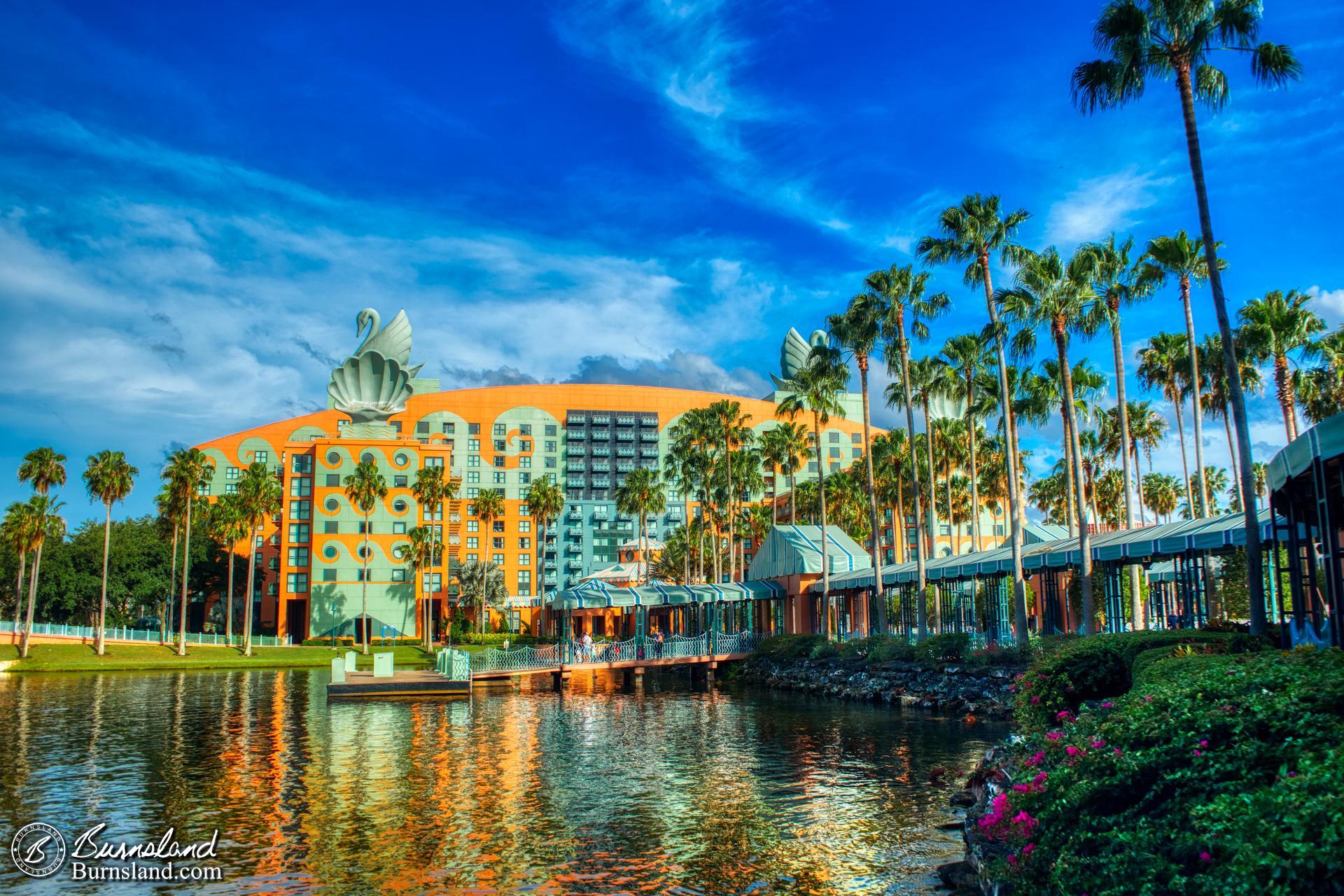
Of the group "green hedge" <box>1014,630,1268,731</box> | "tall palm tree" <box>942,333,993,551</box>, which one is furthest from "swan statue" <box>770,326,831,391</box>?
"green hedge" <box>1014,630,1268,731</box>

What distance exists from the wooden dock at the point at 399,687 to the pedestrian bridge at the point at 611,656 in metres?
4.76

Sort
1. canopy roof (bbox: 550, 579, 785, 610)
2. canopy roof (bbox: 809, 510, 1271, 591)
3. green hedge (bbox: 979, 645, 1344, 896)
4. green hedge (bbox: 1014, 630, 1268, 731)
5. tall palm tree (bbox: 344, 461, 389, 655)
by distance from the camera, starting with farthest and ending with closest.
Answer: tall palm tree (bbox: 344, 461, 389, 655) < canopy roof (bbox: 550, 579, 785, 610) < canopy roof (bbox: 809, 510, 1271, 591) < green hedge (bbox: 1014, 630, 1268, 731) < green hedge (bbox: 979, 645, 1344, 896)

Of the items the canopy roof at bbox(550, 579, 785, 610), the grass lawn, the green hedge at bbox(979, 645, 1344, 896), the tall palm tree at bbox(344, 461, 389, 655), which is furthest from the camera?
the tall palm tree at bbox(344, 461, 389, 655)

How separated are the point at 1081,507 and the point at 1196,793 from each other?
26.3 metres

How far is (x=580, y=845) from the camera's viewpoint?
15914mm

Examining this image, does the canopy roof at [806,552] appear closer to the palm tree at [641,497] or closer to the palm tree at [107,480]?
the palm tree at [641,497]

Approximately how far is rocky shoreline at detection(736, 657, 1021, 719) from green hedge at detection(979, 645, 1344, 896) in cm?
2178

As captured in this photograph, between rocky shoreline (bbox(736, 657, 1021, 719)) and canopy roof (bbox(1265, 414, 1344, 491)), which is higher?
canopy roof (bbox(1265, 414, 1344, 491))

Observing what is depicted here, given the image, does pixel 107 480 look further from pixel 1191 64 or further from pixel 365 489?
pixel 1191 64

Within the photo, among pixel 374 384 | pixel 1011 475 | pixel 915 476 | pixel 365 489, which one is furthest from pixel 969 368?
pixel 374 384

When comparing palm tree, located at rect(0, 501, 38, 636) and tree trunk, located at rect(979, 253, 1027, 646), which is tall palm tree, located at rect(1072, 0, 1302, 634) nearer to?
tree trunk, located at rect(979, 253, 1027, 646)

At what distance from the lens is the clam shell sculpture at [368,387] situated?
105562mm

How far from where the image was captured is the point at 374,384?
10662 cm

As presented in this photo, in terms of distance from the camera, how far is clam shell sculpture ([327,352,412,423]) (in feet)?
346
